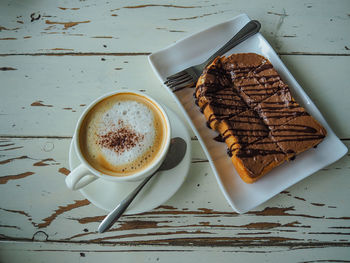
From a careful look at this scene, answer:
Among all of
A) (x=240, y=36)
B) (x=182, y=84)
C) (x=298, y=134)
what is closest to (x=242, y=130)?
(x=298, y=134)

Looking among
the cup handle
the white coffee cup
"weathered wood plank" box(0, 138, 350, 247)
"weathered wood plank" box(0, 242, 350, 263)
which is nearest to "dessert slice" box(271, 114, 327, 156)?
"weathered wood plank" box(0, 138, 350, 247)

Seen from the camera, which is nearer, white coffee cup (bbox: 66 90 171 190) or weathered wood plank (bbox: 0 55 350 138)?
white coffee cup (bbox: 66 90 171 190)

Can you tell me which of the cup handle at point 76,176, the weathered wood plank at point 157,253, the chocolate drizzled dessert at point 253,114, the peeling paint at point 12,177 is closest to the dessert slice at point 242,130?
the chocolate drizzled dessert at point 253,114

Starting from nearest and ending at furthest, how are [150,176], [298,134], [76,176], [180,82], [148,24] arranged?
[76,176] → [150,176] → [298,134] → [180,82] → [148,24]

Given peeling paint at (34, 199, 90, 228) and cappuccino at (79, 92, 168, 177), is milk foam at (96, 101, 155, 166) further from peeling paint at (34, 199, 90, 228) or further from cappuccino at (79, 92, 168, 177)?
peeling paint at (34, 199, 90, 228)

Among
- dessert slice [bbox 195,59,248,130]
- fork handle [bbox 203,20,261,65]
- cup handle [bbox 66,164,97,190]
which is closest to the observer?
cup handle [bbox 66,164,97,190]

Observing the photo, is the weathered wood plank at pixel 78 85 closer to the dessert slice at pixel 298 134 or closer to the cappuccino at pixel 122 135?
the dessert slice at pixel 298 134

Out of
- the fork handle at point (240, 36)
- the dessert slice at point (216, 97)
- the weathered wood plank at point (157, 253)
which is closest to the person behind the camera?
the weathered wood plank at point (157, 253)

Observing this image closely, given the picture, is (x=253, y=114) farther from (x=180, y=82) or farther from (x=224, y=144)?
(x=180, y=82)
